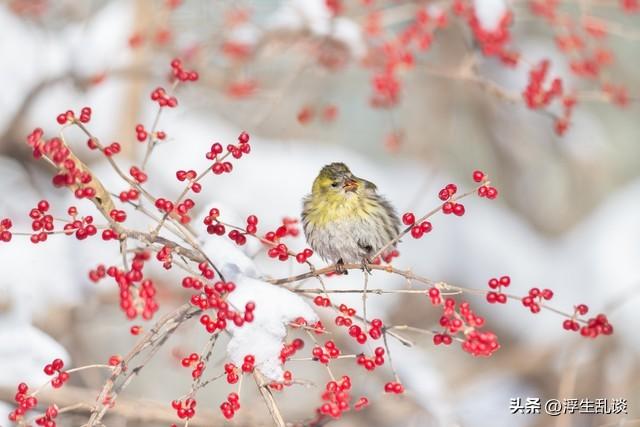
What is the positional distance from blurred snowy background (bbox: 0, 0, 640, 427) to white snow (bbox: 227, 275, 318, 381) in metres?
0.43

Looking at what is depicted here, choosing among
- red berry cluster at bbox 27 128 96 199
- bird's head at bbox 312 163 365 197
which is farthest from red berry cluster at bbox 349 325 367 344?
bird's head at bbox 312 163 365 197

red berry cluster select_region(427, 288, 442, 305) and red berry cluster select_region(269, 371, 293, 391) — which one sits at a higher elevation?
red berry cluster select_region(427, 288, 442, 305)

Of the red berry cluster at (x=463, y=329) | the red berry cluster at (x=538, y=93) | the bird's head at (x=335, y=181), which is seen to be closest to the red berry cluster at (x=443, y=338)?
the red berry cluster at (x=463, y=329)

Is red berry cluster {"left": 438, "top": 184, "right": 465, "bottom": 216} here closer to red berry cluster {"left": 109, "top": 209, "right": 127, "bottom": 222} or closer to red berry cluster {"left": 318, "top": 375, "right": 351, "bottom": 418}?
red berry cluster {"left": 318, "top": 375, "right": 351, "bottom": 418}

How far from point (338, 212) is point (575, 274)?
14.0ft

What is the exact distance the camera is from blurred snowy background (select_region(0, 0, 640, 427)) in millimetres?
4520

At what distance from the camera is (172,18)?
551 centimetres

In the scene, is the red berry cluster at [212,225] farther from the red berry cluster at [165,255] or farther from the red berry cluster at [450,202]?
the red berry cluster at [450,202]

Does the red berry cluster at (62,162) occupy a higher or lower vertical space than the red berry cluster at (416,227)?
lower

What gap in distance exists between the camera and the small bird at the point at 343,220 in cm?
313

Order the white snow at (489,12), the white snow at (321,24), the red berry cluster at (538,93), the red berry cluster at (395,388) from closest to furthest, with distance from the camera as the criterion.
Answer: the red berry cluster at (395,388) → the red berry cluster at (538,93) → the white snow at (489,12) → the white snow at (321,24)

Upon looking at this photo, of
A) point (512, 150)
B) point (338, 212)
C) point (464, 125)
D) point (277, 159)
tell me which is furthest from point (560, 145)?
point (338, 212)

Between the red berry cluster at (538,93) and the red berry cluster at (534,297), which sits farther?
the red berry cluster at (538,93)

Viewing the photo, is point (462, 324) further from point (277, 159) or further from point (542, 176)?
point (542, 176)
